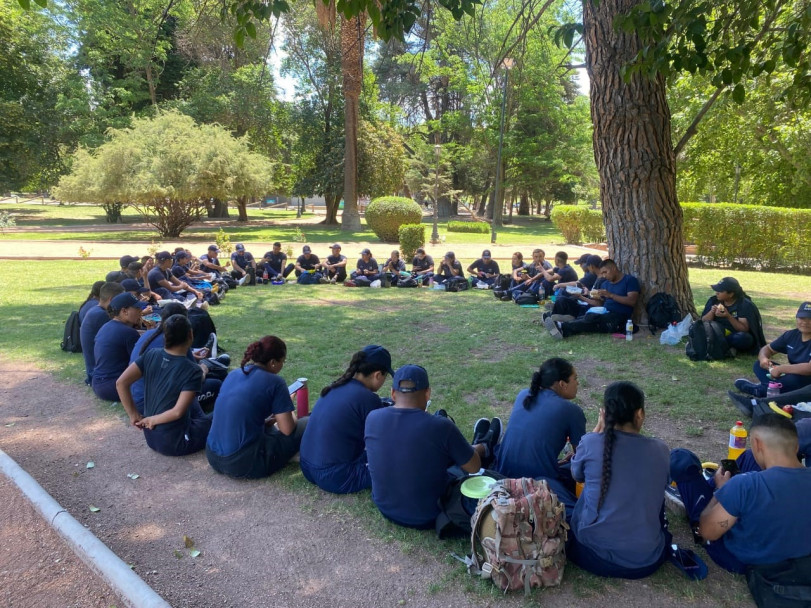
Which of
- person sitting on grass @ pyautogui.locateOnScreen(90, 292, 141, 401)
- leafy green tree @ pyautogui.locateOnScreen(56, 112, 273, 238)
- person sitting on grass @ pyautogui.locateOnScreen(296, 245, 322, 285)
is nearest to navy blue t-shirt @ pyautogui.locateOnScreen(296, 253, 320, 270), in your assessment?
person sitting on grass @ pyautogui.locateOnScreen(296, 245, 322, 285)

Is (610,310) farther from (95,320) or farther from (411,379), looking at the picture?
(95,320)

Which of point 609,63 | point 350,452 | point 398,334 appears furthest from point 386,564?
point 609,63

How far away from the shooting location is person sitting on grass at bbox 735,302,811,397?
17.8 ft

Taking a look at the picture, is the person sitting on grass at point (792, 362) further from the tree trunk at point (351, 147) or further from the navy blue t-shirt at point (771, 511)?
the tree trunk at point (351, 147)

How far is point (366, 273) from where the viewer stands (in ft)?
47.3

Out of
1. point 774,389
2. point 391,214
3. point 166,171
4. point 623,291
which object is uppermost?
point 166,171

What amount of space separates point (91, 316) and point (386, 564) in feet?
15.3

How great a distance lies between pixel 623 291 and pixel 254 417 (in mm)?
6291

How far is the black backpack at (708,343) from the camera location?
727 cm

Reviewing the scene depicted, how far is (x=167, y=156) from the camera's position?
24.0 metres

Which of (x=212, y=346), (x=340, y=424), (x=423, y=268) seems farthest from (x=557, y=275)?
(x=340, y=424)

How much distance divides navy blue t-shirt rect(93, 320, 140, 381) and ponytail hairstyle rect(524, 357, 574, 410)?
158 inches

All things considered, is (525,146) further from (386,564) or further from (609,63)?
(386,564)

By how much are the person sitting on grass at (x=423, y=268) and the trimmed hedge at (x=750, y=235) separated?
990 cm
